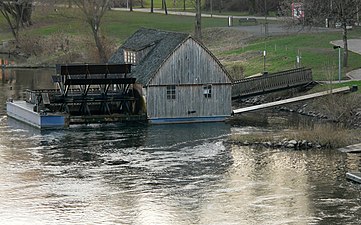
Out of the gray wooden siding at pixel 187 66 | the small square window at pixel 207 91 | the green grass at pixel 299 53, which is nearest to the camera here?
the gray wooden siding at pixel 187 66

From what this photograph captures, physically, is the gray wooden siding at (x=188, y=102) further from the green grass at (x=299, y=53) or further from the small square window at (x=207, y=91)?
the green grass at (x=299, y=53)

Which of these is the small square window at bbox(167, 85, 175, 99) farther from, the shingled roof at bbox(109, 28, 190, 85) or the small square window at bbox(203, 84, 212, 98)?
the small square window at bbox(203, 84, 212, 98)

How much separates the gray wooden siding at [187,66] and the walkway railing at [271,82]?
4150 millimetres

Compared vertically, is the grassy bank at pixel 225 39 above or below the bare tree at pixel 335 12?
below

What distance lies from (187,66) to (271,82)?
8.49 meters

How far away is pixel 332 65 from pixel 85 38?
4547 centimetres

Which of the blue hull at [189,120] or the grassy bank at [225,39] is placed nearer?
the blue hull at [189,120]

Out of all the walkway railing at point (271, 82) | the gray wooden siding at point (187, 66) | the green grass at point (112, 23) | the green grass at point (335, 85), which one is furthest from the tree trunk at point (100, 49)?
the gray wooden siding at point (187, 66)

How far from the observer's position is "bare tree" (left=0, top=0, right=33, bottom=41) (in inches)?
5020

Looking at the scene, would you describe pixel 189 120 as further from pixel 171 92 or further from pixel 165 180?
pixel 165 180

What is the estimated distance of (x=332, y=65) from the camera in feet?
259

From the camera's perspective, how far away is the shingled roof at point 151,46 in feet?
222

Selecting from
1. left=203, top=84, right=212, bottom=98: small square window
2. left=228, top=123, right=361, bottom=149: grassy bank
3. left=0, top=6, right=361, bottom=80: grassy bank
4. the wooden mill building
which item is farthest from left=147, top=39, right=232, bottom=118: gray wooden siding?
left=0, top=6, right=361, bottom=80: grassy bank

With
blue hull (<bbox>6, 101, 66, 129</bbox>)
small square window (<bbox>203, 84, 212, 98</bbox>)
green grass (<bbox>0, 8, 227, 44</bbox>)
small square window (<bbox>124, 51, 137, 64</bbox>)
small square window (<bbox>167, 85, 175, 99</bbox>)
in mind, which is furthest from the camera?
green grass (<bbox>0, 8, 227, 44</bbox>)
